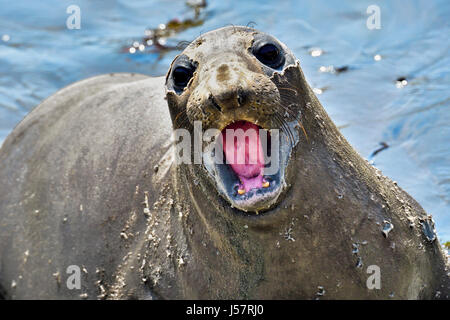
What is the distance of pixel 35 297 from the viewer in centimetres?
582

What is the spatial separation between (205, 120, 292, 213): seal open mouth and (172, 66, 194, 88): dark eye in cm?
50

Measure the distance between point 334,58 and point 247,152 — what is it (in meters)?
5.26

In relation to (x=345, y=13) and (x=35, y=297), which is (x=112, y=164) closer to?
(x=35, y=297)

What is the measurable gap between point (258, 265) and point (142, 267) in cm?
108

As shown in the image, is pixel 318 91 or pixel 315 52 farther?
pixel 315 52

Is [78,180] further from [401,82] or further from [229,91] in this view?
[401,82]

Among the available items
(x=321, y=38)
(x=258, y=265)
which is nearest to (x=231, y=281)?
(x=258, y=265)

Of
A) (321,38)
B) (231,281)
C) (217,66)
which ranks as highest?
(321,38)

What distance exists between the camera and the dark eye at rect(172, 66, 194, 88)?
4246mm

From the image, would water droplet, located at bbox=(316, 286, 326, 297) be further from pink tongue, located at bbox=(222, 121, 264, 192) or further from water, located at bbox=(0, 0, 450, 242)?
water, located at bbox=(0, 0, 450, 242)

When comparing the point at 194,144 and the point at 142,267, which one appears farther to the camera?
the point at 142,267

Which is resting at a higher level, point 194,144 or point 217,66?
point 217,66

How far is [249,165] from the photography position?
3.86 meters

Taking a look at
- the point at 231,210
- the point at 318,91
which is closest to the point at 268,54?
the point at 231,210
